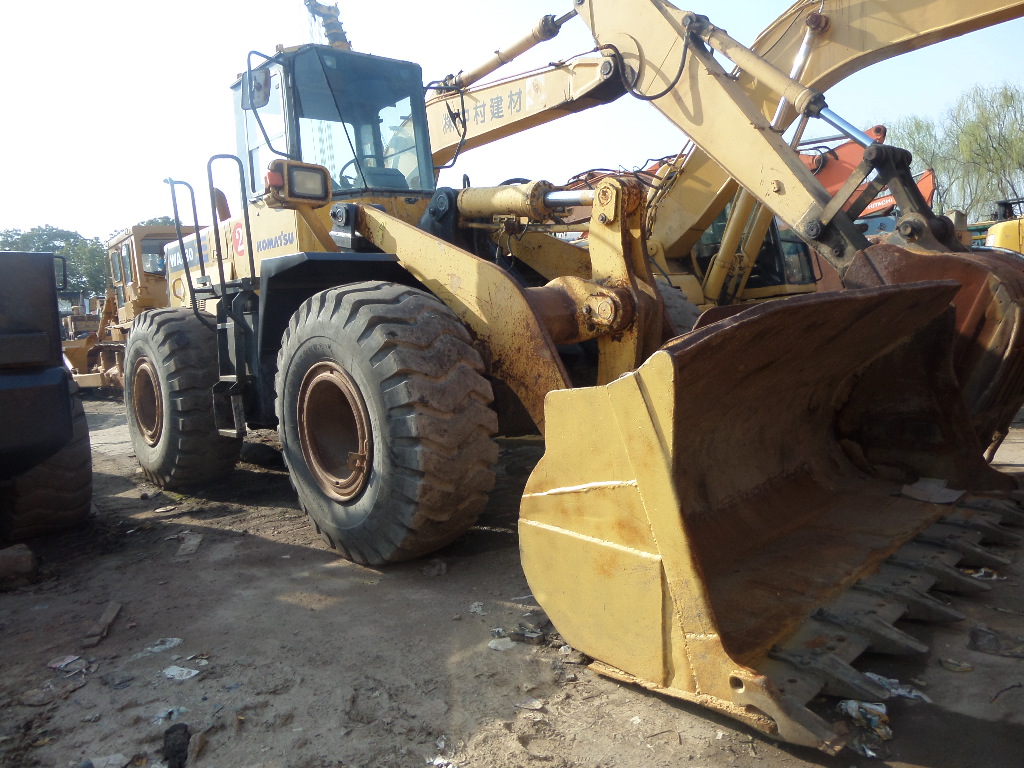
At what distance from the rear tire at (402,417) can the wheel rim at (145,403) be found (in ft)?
9.03

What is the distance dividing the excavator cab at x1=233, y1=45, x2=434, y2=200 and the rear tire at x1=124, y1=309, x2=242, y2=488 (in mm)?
1345

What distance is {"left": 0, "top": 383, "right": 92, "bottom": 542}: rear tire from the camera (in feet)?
15.2

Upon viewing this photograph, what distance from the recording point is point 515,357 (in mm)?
3695

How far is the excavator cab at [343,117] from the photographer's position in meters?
5.02

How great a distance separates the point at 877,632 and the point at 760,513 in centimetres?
90

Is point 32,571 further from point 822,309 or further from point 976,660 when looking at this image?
point 976,660

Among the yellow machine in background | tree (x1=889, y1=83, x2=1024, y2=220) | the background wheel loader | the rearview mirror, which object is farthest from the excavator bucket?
tree (x1=889, y1=83, x2=1024, y2=220)

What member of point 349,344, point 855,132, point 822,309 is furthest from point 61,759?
point 855,132

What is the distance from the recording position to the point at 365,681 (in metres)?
2.75

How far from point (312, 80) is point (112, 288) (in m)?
10.1

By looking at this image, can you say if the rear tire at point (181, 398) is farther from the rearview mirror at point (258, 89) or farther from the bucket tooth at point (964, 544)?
the bucket tooth at point (964, 544)

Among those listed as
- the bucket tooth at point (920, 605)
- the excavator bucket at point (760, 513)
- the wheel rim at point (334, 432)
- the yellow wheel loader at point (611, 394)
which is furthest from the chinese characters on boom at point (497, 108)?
the bucket tooth at point (920, 605)

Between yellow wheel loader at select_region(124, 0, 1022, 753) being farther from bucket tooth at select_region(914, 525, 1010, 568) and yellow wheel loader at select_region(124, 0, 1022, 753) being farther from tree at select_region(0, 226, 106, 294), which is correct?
tree at select_region(0, 226, 106, 294)

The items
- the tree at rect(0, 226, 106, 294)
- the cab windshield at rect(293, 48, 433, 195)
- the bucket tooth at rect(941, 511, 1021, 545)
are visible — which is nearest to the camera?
the bucket tooth at rect(941, 511, 1021, 545)
